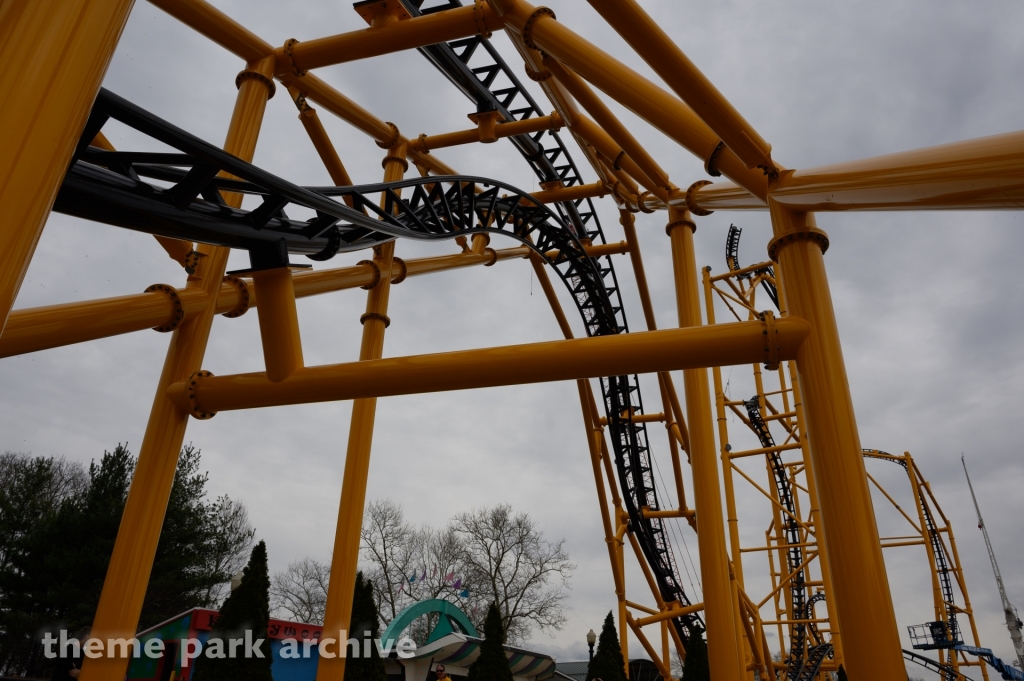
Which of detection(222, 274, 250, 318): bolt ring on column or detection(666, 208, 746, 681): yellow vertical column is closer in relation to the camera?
detection(666, 208, 746, 681): yellow vertical column

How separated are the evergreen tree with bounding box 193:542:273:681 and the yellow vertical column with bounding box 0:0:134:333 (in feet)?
23.1

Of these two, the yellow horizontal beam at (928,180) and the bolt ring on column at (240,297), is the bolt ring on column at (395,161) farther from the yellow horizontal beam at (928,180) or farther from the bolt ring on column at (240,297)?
the yellow horizontal beam at (928,180)

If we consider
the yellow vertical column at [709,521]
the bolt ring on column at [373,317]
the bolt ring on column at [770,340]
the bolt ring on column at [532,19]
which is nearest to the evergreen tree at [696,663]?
the yellow vertical column at [709,521]

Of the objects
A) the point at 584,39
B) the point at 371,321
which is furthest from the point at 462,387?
the point at 371,321

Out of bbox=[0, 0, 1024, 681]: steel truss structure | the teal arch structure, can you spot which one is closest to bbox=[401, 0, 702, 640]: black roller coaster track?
bbox=[0, 0, 1024, 681]: steel truss structure

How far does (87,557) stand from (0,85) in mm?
20658

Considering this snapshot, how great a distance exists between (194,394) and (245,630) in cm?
469

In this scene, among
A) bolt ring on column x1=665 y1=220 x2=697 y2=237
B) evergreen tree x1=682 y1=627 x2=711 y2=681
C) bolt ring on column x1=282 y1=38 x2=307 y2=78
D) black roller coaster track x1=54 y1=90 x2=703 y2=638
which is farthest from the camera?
evergreen tree x1=682 y1=627 x2=711 y2=681

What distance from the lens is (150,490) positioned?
4641mm

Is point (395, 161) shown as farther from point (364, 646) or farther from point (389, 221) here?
point (364, 646)

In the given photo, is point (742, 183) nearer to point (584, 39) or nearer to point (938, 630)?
point (584, 39)

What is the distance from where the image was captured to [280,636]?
42.9ft

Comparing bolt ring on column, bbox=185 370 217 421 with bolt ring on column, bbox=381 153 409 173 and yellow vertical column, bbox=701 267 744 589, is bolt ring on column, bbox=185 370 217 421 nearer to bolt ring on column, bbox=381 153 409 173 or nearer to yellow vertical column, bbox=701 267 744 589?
bolt ring on column, bbox=381 153 409 173

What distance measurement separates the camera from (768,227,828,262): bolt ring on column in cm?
387
